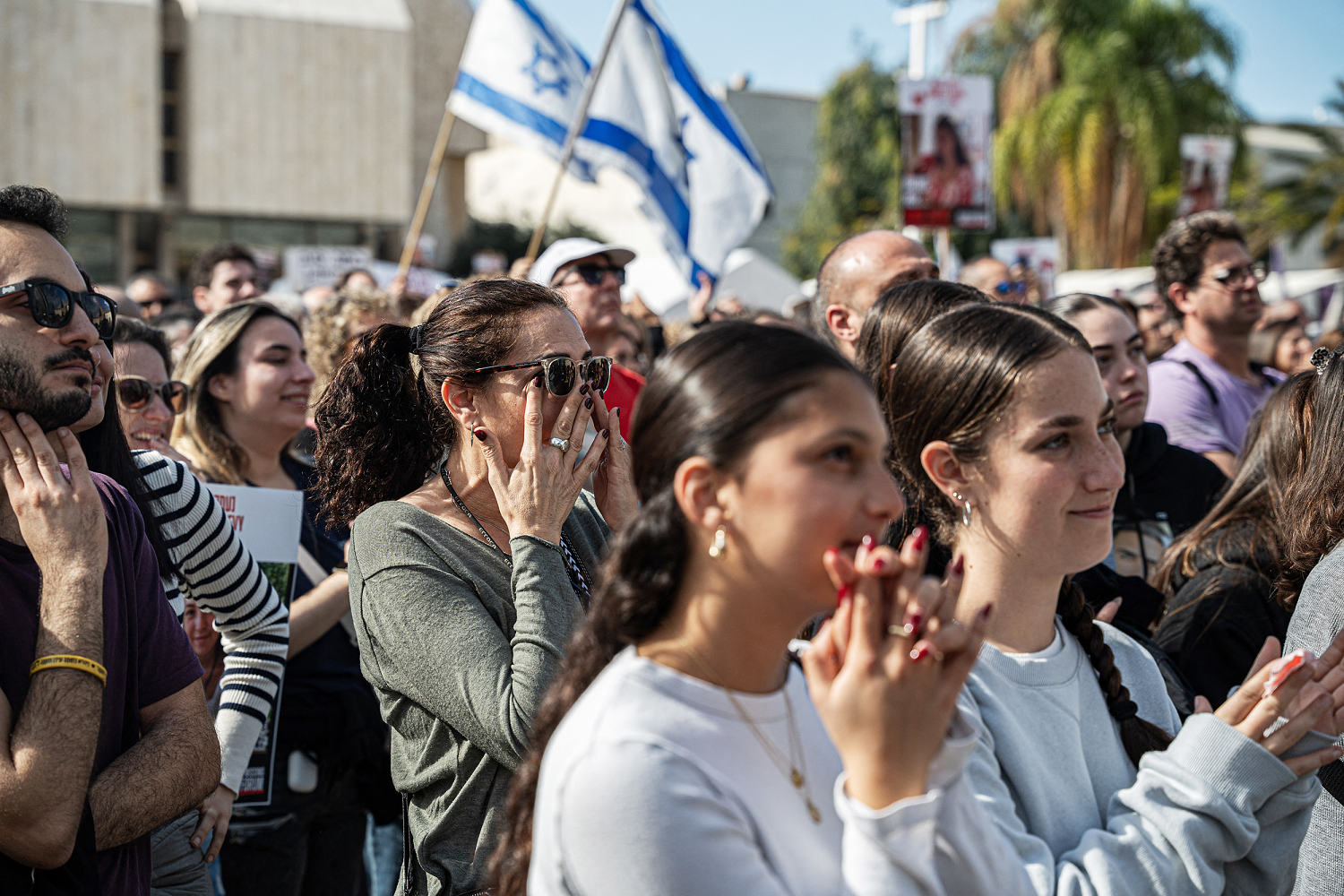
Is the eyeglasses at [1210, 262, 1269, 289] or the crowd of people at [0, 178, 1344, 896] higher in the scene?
the eyeglasses at [1210, 262, 1269, 289]

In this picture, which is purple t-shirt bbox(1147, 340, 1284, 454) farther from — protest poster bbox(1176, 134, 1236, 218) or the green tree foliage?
the green tree foliage

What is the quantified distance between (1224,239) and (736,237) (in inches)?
136

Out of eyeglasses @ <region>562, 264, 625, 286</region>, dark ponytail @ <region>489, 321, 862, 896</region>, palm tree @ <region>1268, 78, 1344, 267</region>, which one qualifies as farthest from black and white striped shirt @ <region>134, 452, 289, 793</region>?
palm tree @ <region>1268, 78, 1344, 267</region>

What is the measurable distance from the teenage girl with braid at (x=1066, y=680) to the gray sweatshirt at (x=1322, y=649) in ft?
1.44

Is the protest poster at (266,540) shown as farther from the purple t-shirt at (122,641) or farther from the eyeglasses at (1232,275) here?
→ the eyeglasses at (1232,275)

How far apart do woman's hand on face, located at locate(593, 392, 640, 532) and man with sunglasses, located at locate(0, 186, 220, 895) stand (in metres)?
0.95

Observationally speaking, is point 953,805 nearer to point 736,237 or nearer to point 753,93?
point 736,237

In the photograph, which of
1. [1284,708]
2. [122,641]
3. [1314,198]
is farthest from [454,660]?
[1314,198]

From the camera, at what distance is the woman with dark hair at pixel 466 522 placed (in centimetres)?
242

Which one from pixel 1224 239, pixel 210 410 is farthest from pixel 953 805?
pixel 1224 239

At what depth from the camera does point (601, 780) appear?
153 cm

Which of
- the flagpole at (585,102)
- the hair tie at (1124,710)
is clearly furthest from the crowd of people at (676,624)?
the flagpole at (585,102)

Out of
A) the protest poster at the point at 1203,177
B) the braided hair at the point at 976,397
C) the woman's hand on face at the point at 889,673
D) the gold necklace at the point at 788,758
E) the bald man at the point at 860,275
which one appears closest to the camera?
the woman's hand on face at the point at 889,673

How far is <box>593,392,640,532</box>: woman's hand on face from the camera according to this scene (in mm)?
3010
